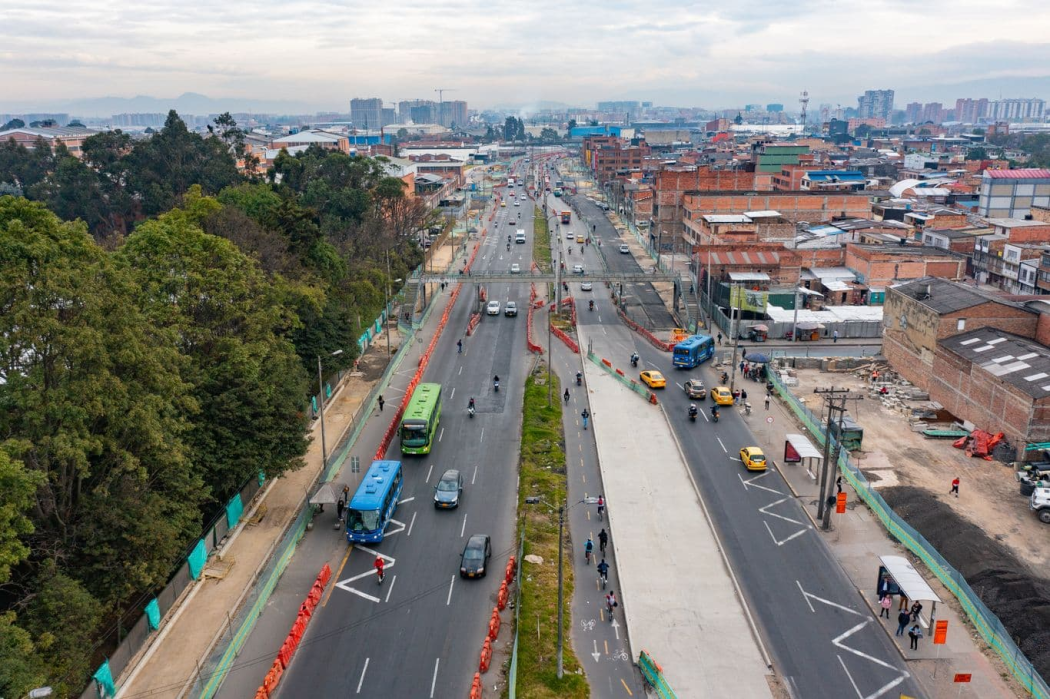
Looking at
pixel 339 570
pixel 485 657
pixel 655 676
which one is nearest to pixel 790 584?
pixel 655 676

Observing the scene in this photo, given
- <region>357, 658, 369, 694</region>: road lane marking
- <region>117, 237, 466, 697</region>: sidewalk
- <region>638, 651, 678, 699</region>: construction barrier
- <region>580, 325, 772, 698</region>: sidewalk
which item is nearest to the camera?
<region>638, 651, 678, 699</region>: construction barrier

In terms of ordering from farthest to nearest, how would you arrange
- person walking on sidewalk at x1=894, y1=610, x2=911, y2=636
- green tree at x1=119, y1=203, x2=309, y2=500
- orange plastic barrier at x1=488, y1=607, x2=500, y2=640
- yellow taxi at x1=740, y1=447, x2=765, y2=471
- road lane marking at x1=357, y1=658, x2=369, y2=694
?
yellow taxi at x1=740, y1=447, x2=765, y2=471 → green tree at x1=119, y1=203, x2=309, y2=500 → person walking on sidewalk at x1=894, y1=610, x2=911, y2=636 → orange plastic barrier at x1=488, y1=607, x2=500, y2=640 → road lane marking at x1=357, y1=658, x2=369, y2=694

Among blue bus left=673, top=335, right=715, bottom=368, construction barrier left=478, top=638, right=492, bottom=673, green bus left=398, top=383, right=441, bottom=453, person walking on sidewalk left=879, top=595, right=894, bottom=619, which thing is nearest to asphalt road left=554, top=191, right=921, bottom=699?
person walking on sidewalk left=879, top=595, right=894, bottom=619

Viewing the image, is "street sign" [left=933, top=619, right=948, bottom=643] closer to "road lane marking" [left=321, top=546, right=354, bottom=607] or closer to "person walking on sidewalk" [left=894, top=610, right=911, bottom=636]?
"person walking on sidewalk" [left=894, top=610, right=911, bottom=636]

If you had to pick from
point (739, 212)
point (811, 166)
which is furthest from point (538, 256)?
point (811, 166)

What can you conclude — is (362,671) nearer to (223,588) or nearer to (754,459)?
(223,588)

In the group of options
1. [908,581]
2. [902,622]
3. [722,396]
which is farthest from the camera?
[722,396]

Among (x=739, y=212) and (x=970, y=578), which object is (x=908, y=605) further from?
(x=739, y=212)
